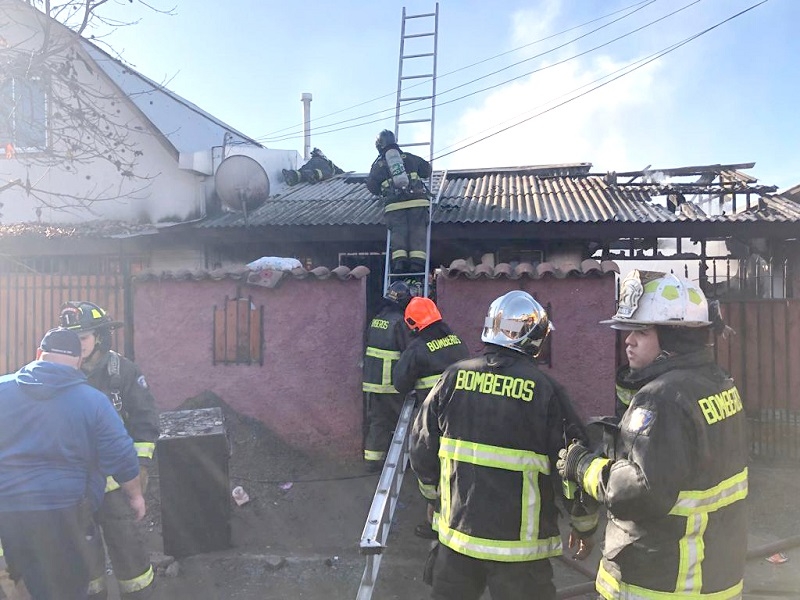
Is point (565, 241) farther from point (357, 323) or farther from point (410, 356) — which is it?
point (410, 356)

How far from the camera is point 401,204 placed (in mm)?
6203

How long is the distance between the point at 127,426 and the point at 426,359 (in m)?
2.05

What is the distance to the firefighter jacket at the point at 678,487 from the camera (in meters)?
1.80

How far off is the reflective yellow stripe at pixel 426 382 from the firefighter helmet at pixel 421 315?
0.37 m

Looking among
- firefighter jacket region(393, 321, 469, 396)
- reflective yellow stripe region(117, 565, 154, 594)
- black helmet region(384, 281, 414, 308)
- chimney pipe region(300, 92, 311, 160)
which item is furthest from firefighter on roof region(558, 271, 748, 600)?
chimney pipe region(300, 92, 311, 160)

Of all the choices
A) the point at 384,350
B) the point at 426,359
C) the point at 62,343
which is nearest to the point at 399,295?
the point at 384,350

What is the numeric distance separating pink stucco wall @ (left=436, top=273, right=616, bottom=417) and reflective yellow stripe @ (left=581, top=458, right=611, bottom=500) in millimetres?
3342

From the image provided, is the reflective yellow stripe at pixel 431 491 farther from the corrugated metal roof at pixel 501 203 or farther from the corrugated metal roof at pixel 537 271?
the corrugated metal roof at pixel 501 203

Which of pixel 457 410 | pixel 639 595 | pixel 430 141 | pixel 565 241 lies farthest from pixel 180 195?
pixel 639 595

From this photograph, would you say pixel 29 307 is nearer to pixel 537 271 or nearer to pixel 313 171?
pixel 537 271

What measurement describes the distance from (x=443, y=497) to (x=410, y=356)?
1727mm

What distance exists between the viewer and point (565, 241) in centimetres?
877

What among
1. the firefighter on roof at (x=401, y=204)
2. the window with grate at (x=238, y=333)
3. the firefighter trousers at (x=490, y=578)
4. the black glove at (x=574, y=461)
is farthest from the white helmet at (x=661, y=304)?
the window with grate at (x=238, y=333)

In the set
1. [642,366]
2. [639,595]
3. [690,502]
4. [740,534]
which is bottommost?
[639,595]
